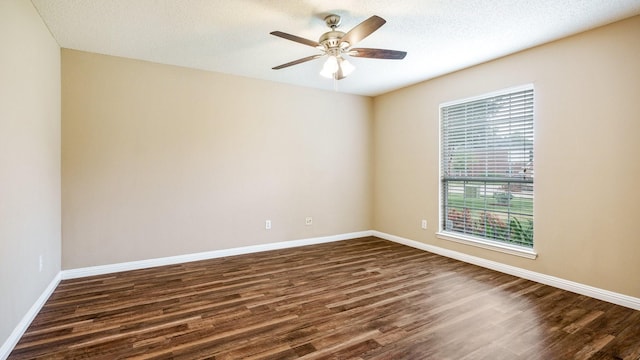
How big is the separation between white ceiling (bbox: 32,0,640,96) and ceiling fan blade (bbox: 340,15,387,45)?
0.81 ft

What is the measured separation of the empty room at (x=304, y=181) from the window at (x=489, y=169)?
26mm

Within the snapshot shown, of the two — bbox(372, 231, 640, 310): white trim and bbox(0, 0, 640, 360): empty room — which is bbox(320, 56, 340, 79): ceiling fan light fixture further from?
bbox(372, 231, 640, 310): white trim

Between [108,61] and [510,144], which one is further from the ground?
[108,61]

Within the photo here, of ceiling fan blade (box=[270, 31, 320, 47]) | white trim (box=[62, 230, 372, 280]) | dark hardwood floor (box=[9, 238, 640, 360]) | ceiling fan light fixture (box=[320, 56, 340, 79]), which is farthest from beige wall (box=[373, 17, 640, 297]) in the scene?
ceiling fan blade (box=[270, 31, 320, 47])

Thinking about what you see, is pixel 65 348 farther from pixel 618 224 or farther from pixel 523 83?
pixel 523 83

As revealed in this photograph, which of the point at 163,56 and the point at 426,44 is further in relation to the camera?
the point at 163,56

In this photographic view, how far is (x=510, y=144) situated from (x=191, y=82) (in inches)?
155

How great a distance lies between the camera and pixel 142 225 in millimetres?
3719

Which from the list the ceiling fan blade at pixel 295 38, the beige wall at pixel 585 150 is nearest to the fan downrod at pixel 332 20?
the ceiling fan blade at pixel 295 38

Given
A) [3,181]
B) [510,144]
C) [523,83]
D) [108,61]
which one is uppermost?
[108,61]

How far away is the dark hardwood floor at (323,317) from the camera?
203 centimetres

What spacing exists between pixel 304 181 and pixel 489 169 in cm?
256

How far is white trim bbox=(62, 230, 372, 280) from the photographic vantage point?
3436 millimetres

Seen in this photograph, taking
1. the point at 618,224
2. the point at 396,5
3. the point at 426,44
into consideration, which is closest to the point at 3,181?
the point at 396,5
